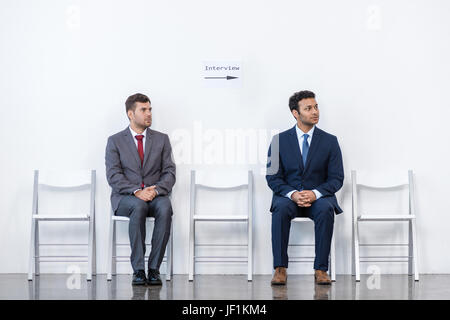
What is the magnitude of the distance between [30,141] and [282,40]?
2094 mm

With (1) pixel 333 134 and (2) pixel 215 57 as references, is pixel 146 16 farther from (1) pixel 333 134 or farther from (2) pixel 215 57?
(1) pixel 333 134

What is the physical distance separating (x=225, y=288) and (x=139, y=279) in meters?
0.58

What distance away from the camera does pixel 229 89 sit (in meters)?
5.32

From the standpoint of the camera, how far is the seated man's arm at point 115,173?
15.9ft

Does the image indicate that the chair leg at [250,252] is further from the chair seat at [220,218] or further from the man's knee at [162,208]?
the man's knee at [162,208]

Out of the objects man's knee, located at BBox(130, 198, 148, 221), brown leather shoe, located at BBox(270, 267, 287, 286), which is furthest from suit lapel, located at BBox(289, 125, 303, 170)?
man's knee, located at BBox(130, 198, 148, 221)

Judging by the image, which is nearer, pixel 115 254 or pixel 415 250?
pixel 415 250

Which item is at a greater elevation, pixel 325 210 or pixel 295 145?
pixel 295 145

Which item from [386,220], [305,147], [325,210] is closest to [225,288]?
[325,210]

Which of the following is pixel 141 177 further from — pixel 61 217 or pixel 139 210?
pixel 61 217

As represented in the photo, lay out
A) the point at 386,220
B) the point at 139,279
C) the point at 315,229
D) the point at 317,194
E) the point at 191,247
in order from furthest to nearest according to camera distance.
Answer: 1. the point at 386,220
2. the point at 191,247
3. the point at 317,194
4. the point at 315,229
5. the point at 139,279

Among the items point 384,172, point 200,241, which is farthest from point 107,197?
point 384,172

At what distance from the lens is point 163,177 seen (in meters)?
5.00

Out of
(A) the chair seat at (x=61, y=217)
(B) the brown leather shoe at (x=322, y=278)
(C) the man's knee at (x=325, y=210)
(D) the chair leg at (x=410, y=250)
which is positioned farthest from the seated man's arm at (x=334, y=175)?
(A) the chair seat at (x=61, y=217)
